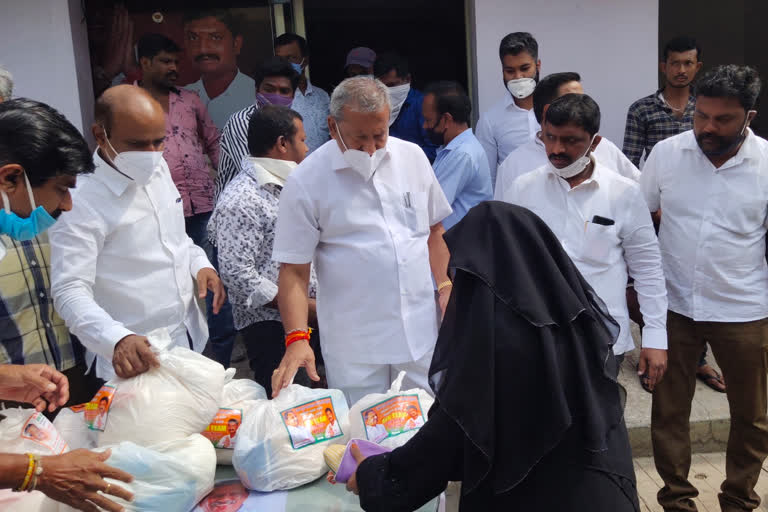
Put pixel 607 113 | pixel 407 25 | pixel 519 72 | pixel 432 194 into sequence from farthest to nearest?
pixel 407 25 → pixel 607 113 → pixel 519 72 → pixel 432 194

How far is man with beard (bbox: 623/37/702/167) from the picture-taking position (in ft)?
16.8

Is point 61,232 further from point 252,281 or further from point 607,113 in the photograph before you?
point 607,113

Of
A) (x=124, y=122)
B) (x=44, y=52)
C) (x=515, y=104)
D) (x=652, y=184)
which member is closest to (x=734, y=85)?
(x=652, y=184)

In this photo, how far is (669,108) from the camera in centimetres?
513

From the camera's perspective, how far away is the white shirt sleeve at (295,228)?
117 inches

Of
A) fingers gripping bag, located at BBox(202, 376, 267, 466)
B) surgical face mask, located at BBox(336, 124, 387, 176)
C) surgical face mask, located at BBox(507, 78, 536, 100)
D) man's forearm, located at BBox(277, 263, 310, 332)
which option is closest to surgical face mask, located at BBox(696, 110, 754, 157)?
surgical face mask, located at BBox(336, 124, 387, 176)

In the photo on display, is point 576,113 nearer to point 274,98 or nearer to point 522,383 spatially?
point 522,383

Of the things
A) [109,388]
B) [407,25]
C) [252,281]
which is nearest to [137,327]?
[109,388]

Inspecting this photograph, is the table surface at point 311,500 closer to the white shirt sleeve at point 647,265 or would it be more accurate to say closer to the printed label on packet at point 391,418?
the printed label on packet at point 391,418

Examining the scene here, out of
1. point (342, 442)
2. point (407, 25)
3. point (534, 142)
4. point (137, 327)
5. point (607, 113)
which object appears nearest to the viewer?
point (342, 442)

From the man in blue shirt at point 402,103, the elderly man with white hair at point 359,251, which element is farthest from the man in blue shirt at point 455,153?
the elderly man with white hair at point 359,251

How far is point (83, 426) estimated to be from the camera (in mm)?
2457

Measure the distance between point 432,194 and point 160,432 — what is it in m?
1.51

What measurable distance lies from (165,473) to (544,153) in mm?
2753
